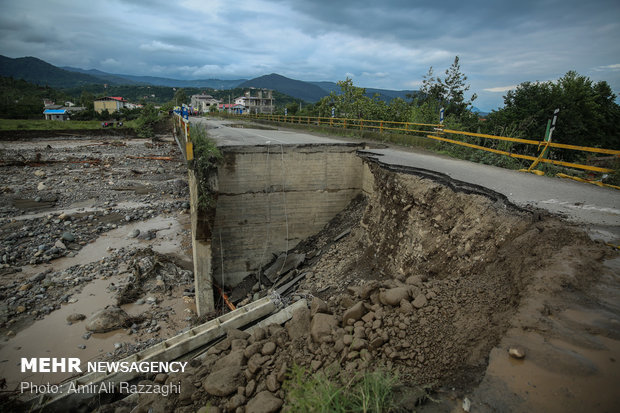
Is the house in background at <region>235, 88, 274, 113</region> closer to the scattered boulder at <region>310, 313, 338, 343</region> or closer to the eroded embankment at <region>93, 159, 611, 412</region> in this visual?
the eroded embankment at <region>93, 159, 611, 412</region>

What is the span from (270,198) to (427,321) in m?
6.98

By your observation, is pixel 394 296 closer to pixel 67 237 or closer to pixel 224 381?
pixel 224 381

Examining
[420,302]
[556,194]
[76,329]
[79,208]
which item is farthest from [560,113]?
[79,208]

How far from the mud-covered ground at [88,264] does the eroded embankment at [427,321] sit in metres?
3.89

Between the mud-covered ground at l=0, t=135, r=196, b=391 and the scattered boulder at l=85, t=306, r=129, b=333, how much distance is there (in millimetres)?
35

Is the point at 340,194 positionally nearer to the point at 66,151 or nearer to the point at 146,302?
the point at 146,302

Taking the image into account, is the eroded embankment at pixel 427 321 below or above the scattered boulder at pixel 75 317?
above

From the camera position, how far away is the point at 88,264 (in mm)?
10500

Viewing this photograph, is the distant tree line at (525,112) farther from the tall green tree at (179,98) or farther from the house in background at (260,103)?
the house in background at (260,103)

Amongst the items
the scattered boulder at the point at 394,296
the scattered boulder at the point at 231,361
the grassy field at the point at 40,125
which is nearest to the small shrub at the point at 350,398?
the scattered boulder at the point at 394,296

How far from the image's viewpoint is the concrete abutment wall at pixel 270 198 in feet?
30.1

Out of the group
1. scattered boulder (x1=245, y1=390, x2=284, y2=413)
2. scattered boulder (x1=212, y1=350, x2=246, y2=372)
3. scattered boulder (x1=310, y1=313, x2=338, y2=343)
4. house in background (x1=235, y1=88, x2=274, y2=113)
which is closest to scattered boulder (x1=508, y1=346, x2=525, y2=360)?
scattered boulder (x1=310, y1=313, x2=338, y2=343)

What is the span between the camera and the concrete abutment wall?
30.1 ft

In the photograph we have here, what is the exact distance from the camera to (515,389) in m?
2.16
